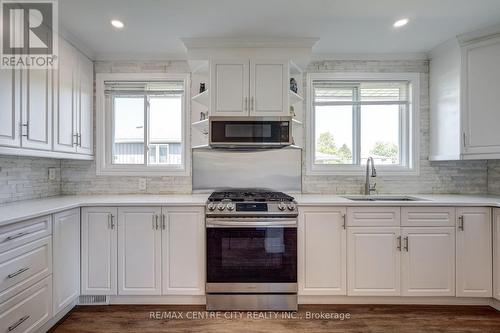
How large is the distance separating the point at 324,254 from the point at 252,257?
0.65 m

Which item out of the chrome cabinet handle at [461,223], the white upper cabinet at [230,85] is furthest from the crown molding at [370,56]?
the chrome cabinet handle at [461,223]

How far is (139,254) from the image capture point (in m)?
2.43

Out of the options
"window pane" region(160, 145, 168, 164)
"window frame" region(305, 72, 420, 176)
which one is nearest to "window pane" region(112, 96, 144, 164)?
"window pane" region(160, 145, 168, 164)

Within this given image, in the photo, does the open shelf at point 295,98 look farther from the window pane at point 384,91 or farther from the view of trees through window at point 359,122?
the window pane at point 384,91

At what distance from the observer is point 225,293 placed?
238 centimetres

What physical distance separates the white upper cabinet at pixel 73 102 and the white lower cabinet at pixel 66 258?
0.66m

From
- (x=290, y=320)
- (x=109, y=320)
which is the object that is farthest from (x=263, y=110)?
(x=109, y=320)

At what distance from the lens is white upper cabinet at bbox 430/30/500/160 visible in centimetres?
252

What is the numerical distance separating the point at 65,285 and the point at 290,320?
1887mm

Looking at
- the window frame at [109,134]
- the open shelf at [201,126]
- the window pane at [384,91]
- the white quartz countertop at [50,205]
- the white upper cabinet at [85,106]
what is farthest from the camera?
the window pane at [384,91]

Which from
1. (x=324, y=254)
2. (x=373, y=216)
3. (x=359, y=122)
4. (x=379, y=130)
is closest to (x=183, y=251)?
(x=324, y=254)

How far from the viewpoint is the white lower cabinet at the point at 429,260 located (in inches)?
94.8

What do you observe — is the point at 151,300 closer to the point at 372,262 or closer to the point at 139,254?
the point at 139,254

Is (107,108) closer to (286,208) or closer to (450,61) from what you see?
(286,208)
